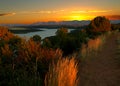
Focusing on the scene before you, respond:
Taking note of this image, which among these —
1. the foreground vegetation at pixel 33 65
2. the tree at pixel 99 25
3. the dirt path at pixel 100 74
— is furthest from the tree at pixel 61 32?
the tree at pixel 99 25

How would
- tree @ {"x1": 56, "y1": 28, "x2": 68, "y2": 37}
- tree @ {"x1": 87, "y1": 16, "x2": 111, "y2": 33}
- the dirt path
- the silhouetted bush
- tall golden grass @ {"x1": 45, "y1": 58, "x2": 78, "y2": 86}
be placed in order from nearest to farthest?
1. tall golden grass @ {"x1": 45, "y1": 58, "x2": 78, "y2": 86}
2. the dirt path
3. tree @ {"x1": 56, "y1": 28, "x2": 68, "y2": 37}
4. the silhouetted bush
5. tree @ {"x1": 87, "y1": 16, "x2": 111, "y2": 33}

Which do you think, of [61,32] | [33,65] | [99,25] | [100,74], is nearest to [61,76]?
[33,65]

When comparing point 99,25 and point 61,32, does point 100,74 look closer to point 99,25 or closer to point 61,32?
point 61,32

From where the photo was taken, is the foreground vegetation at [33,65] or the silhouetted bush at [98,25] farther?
the silhouetted bush at [98,25]

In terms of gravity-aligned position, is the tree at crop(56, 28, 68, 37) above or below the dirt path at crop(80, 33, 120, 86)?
above

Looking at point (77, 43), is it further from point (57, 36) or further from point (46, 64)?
point (46, 64)

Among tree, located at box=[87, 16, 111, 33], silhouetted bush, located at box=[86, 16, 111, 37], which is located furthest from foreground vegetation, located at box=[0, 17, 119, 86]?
tree, located at box=[87, 16, 111, 33]

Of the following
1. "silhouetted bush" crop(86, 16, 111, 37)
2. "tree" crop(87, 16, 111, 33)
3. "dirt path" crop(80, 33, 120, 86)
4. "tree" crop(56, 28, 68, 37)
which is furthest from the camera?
"tree" crop(87, 16, 111, 33)

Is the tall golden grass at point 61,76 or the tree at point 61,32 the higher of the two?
the tall golden grass at point 61,76

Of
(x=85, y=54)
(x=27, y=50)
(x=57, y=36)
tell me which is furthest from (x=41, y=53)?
(x=57, y=36)

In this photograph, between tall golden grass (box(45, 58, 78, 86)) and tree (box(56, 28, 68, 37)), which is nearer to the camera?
tall golden grass (box(45, 58, 78, 86))

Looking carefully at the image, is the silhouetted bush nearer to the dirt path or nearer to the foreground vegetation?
the foreground vegetation

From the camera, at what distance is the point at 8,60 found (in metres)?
12.1

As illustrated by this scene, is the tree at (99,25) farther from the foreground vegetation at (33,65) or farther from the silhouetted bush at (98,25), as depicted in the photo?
the foreground vegetation at (33,65)
